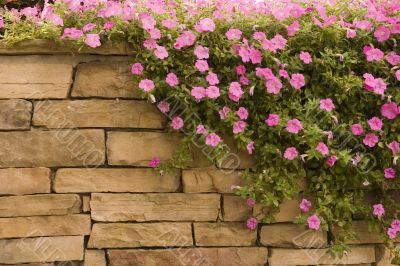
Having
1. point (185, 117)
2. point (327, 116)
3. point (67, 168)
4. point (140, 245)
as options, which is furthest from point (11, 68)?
point (327, 116)

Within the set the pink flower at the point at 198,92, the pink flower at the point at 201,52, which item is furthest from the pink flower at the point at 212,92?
the pink flower at the point at 201,52

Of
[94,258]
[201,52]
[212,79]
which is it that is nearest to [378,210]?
[212,79]

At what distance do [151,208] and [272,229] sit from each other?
0.60 metres

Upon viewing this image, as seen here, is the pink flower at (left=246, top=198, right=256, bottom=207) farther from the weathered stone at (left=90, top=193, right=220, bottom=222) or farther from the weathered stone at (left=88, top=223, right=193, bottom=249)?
the weathered stone at (left=88, top=223, right=193, bottom=249)

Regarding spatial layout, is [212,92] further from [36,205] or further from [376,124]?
[36,205]

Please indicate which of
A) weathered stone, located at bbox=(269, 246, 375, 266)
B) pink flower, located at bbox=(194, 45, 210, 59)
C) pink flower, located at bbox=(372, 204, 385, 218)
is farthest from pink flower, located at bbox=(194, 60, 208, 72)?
pink flower, located at bbox=(372, 204, 385, 218)

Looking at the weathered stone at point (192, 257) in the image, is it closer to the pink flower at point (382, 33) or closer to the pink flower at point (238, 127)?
the pink flower at point (238, 127)

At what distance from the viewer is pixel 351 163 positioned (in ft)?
7.30

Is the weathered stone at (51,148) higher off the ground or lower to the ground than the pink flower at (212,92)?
lower

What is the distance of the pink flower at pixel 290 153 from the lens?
2201mm

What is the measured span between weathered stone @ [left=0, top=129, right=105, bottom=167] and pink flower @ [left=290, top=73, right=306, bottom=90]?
93 centimetres

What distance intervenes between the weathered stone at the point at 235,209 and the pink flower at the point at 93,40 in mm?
935

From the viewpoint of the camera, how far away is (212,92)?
214 centimetres

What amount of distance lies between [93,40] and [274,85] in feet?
2.77
